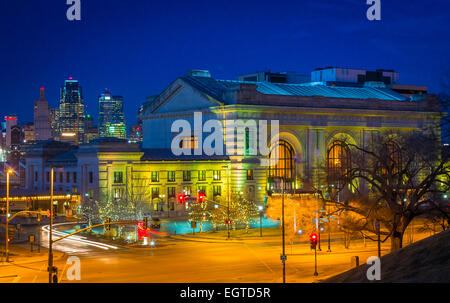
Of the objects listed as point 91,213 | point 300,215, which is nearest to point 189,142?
point 91,213

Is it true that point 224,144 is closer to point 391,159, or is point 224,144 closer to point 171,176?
point 171,176

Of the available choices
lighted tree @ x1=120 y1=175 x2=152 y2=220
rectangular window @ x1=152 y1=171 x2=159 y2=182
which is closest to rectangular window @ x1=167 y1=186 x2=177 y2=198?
rectangular window @ x1=152 y1=171 x2=159 y2=182

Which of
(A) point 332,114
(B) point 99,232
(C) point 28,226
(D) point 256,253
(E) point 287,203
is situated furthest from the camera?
(A) point 332,114

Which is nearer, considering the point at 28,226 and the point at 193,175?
the point at 28,226

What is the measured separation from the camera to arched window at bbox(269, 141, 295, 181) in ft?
339

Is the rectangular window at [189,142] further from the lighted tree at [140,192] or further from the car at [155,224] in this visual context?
the car at [155,224]

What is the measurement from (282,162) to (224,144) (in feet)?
32.2

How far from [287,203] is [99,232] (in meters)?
21.3

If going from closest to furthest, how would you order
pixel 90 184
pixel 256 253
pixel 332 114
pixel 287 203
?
pixel 256 253 < pixel 287 203 < pixel 90 184 < pixel 332 114

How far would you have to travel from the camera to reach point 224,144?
10000cm

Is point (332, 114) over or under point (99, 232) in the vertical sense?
over

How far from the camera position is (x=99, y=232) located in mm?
80250

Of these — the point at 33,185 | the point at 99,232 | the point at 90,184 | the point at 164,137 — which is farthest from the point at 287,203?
the point at 33,185
